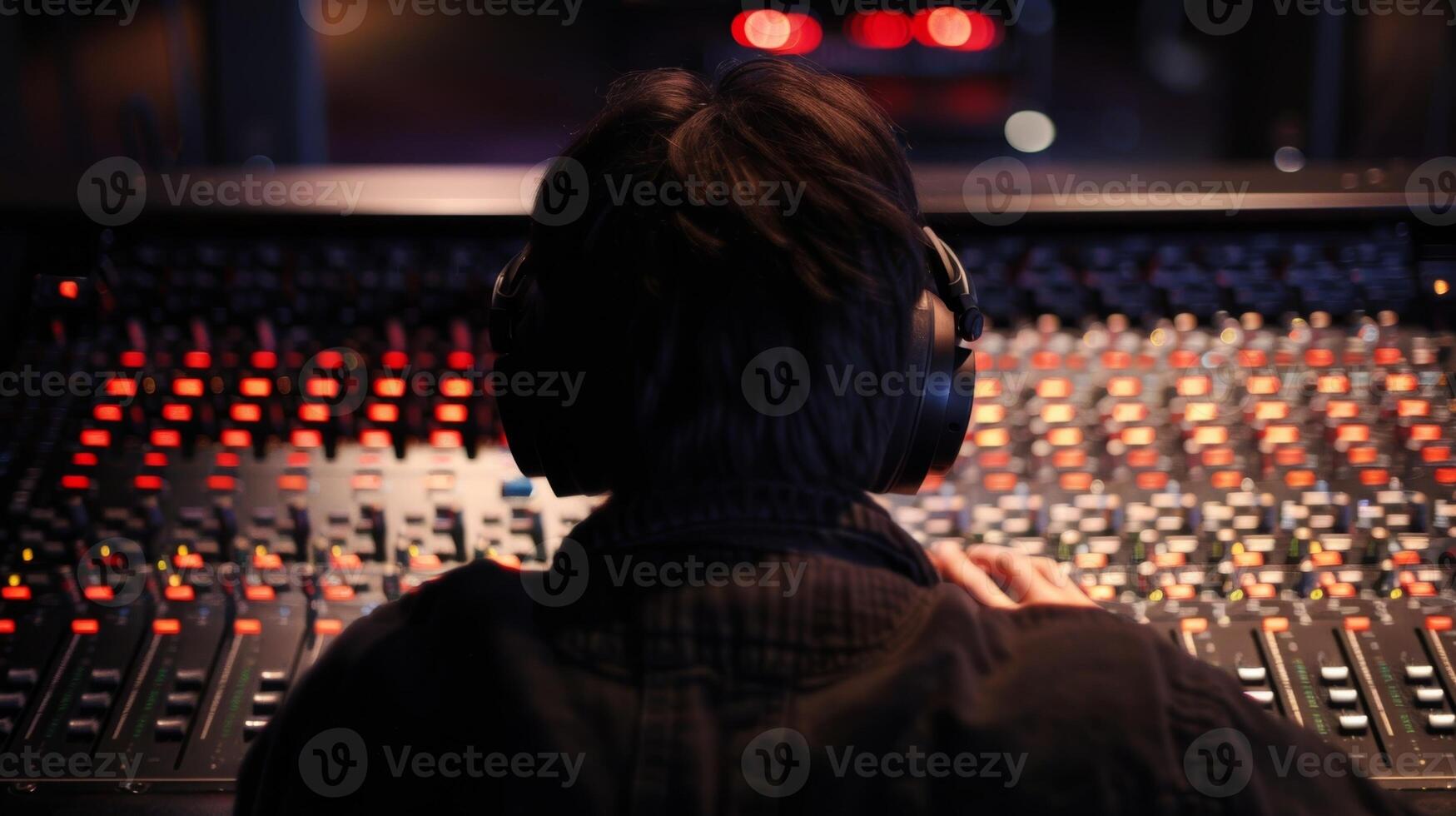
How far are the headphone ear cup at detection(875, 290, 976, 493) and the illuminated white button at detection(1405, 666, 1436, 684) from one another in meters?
Result: 0.47

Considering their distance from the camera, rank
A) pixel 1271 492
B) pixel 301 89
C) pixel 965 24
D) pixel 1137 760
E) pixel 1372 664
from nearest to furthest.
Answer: pixel 1137 760, pixel 1372 664, pixel 1271 492, pixel 301 89, pixel 965 24

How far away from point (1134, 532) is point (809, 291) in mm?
560

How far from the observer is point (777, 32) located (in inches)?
75.0

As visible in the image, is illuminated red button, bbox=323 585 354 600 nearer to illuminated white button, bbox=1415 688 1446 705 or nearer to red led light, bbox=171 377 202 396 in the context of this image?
red led light, bbox=171 377 202 396

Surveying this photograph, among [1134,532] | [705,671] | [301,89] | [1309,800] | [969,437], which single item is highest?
[301,89]

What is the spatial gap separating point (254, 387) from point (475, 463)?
0.24 meters

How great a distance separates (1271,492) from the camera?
0.96m

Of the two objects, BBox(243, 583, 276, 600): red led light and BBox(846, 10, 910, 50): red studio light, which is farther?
BBox(846, 10, 910, 50): red studio light

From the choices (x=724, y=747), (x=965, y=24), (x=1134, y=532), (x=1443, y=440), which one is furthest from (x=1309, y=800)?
(x=965, y=24)

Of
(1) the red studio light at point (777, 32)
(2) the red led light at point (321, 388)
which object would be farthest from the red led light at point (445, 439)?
(1) the red studio light at point (777, 32)

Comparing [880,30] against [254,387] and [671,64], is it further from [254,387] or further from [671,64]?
[254,387]

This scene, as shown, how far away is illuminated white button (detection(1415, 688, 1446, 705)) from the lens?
0.82m

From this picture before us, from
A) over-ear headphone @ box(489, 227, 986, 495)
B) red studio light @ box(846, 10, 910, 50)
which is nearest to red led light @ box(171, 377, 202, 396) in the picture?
over-ear headphone @ box(489, 227, 986, 495)

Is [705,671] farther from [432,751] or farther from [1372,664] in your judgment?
[1372,664]
